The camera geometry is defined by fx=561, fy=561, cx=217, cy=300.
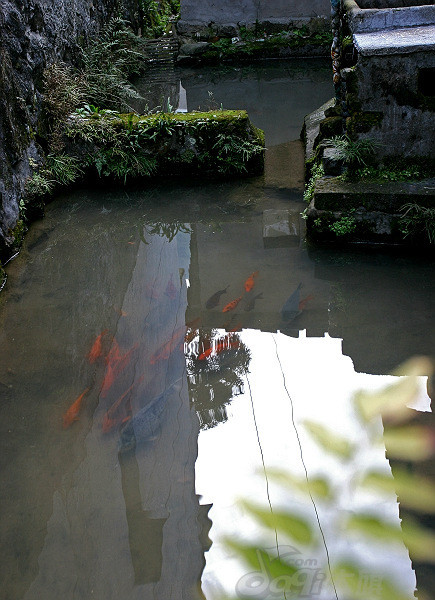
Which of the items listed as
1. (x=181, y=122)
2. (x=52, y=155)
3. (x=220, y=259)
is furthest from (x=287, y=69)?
(x=220, y=259)

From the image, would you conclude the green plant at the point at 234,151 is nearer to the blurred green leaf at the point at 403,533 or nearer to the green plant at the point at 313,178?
the green plant at the point at 313,178

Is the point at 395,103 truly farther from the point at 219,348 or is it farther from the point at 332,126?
the point at 219,348

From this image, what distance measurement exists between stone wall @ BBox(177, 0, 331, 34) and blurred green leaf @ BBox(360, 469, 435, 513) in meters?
10.4

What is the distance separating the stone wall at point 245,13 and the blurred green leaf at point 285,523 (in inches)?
421

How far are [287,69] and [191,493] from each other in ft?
31.7

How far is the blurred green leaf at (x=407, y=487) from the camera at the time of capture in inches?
113

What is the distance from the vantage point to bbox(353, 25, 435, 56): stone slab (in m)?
4.58

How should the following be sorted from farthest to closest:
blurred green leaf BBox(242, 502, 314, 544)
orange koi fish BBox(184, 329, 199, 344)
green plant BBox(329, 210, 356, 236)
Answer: green plant BBox(329, 210, 356, 236) → orange koi fish BBox(184, 329, 199, 344) → blurred green leaf BBox(242, 502, 314, 544)

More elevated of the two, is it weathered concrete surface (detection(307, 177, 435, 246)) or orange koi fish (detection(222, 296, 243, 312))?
weathered concrete surface (detection(307, 177, 435, 246))

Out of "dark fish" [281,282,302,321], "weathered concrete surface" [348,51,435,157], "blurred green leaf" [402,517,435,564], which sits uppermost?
"weathered concrete surface" [348,51,435,157]

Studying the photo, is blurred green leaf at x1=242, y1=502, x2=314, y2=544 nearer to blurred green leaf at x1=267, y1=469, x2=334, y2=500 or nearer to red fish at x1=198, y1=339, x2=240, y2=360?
blurred green leaf at x1=267, y1=469, x2=334, y2=500

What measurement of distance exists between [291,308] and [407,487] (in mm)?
1778

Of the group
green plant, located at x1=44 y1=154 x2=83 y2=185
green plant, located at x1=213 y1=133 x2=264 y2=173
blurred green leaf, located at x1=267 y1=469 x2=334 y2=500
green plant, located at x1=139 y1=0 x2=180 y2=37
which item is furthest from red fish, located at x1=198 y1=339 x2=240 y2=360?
green plant, located at x1=139 y1=0 x2=180 y2=37

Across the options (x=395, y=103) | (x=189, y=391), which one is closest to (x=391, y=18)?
(x=395, y=103)
